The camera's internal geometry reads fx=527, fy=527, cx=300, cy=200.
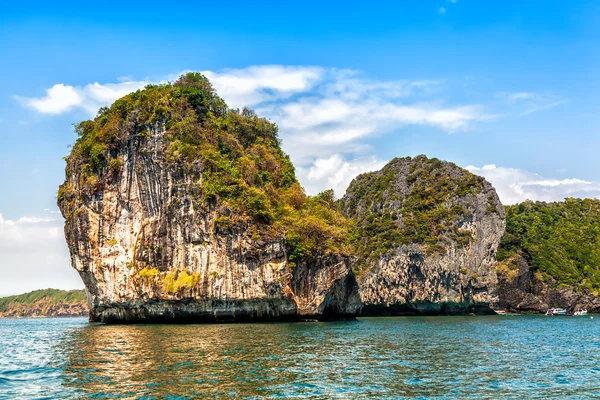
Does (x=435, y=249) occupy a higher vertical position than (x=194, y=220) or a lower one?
Result: lower

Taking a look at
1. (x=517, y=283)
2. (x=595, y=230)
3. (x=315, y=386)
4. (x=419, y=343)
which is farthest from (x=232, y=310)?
(x=595, y=230)

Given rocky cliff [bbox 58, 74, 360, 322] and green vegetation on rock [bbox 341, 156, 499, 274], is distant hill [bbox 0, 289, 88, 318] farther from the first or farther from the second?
rocky cliff [bbox 58, 74, 360, 322]

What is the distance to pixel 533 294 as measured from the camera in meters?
83.1

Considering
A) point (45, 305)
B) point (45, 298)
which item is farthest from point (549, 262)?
point (45, 298)

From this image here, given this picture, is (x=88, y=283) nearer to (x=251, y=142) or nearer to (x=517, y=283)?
(x=251, y=142)

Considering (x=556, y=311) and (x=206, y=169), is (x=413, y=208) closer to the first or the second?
(x=556, y=311)

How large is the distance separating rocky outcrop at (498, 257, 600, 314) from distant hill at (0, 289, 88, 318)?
387ft

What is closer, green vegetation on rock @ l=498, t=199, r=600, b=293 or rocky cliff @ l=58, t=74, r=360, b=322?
rocky cliff @ l=58, t=74, r=360, b=322

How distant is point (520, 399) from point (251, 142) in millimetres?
50958

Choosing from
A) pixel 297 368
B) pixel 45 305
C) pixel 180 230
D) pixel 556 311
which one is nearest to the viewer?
pixel 297 368

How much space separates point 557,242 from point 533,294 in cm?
1379

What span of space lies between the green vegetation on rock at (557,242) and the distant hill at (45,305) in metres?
119

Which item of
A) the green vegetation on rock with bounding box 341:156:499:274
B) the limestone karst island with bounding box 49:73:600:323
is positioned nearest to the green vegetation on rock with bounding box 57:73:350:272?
the limestone karst island with bounding box 49:73:600:323

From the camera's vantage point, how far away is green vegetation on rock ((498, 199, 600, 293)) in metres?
83.8
